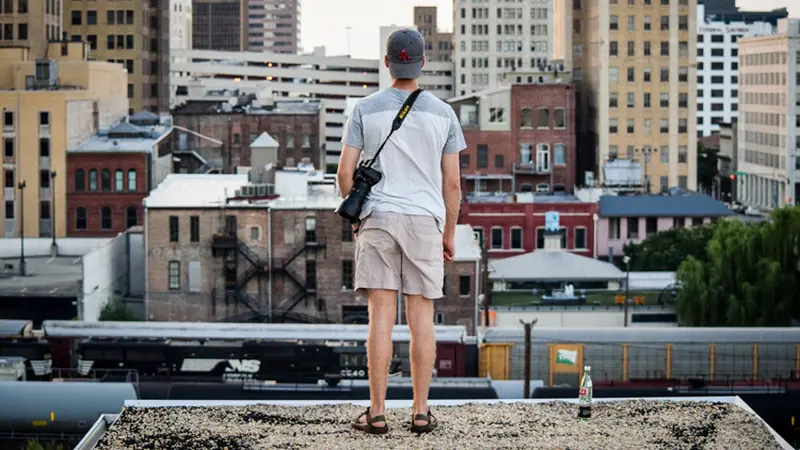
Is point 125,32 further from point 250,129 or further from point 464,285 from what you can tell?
point 464,285

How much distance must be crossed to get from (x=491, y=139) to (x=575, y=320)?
111ft

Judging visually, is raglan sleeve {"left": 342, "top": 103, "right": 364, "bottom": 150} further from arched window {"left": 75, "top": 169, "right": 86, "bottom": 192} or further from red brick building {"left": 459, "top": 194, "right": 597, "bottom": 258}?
red brick building {"left": 459, "top": 194, "right": 597, "bottom": 258}

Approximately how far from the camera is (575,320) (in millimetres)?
69625

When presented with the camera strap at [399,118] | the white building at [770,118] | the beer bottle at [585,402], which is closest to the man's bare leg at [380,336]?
the camera strap at [399,118]

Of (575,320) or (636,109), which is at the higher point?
(636,109)

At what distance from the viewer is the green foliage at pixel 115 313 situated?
2532 inches

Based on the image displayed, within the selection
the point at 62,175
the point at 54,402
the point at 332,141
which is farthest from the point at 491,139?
the point at 332,141

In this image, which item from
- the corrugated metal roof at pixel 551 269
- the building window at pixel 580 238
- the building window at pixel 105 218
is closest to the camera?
the corrugated metal roof at pixel 551 269

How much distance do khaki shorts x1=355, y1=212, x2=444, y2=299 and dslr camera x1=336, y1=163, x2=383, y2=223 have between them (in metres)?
0.20

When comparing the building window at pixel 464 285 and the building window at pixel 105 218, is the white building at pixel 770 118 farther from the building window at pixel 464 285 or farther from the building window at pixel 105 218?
the building window at pixel 464 285

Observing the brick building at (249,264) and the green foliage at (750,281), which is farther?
the brick building at (249,264)

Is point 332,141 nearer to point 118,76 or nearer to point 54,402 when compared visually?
point 118,76

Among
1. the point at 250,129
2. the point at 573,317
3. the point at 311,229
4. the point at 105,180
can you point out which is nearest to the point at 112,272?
the point at 311,229

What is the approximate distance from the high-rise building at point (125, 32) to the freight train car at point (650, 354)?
255ft
